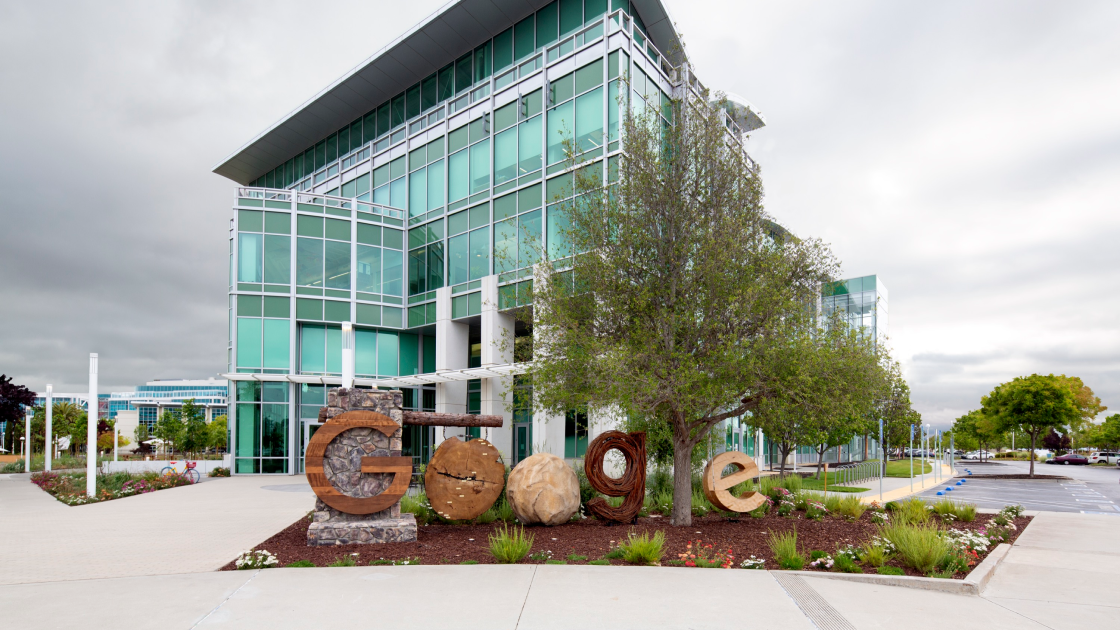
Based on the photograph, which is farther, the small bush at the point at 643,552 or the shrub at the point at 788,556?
the small bush at the point at 643,552

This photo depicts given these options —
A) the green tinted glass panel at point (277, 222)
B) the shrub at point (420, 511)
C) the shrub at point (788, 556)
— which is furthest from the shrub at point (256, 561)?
the green tinted glass panel at point (277, 222)

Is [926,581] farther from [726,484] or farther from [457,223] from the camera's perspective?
[457,223]

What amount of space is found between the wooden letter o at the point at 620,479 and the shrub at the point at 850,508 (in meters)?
4.53

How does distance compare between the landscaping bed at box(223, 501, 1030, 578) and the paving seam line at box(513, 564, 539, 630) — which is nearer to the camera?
the paving seam line at box(513, 564, 539, 630)

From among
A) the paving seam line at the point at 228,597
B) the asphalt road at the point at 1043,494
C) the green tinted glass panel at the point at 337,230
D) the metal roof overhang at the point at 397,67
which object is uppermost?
the metal roof overhang at the point at 397,67

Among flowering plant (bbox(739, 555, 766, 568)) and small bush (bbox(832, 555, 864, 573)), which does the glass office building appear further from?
small bush (bbox(832, 555, 864, 573))

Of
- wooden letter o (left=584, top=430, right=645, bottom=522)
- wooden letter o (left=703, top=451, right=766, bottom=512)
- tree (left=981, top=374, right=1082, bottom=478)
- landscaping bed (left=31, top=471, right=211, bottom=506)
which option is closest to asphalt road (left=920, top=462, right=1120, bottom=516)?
tree (left=981, top=374, right=1082, bottom=478)

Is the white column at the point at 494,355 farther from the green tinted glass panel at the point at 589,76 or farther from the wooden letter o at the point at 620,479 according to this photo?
the wooden letter o at the point at 620,479

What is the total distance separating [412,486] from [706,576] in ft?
41.9

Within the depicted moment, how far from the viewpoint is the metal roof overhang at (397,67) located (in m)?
28.2

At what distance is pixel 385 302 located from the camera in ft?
102

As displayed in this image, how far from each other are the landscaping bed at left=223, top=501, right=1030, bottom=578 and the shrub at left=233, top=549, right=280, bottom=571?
0.04 m

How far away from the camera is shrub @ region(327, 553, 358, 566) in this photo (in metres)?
8.80

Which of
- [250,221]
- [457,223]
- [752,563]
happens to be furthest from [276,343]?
[752,563]
